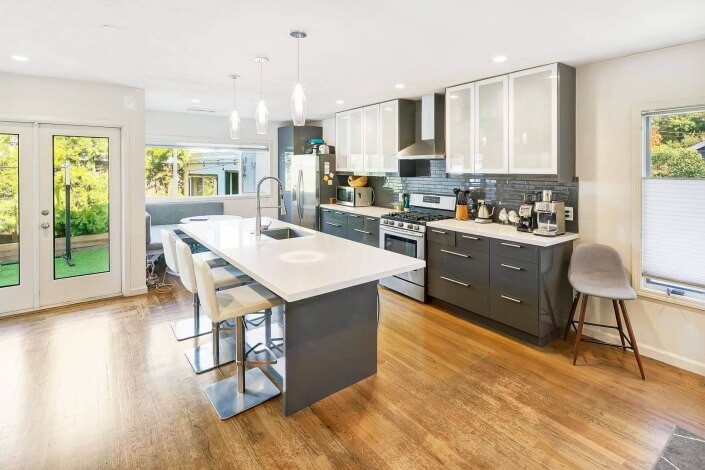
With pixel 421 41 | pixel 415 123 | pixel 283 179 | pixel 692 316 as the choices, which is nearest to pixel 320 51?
pixel 421 41

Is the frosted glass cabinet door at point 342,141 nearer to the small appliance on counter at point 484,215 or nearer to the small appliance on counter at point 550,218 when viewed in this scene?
the small appliance on counter at point 484,215

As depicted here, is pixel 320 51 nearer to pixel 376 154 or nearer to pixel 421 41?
pixel 421 41

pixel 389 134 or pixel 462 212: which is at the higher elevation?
pixel 389 134

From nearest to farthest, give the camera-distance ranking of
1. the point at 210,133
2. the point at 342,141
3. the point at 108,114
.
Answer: the point at 108,114 → the point at 342,141 → the point at 210,133

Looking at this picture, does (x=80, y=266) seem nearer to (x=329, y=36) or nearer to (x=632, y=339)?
(x=329, y=36)

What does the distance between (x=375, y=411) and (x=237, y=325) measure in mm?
1060

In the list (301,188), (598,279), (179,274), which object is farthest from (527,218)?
(301,188)

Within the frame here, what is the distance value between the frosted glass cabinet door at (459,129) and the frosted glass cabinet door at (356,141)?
168cm

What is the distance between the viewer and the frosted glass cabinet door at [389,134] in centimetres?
508

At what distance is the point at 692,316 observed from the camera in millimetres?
2982

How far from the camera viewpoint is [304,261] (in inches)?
102

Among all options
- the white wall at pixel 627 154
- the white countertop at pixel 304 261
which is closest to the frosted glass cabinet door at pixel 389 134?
the white countertop at pixel 304 261

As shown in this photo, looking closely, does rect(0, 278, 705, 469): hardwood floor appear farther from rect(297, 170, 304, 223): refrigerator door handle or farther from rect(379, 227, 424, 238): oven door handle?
rect(297, 170, 304, 223): refrigerator door handle

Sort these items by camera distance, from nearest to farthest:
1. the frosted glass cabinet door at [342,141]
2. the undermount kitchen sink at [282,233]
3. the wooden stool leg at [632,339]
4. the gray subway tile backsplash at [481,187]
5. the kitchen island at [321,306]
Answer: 1. the kitchen island at [321,306]
2. the wooden stool leg at [632,339]
3. the gray subway tile backsplash at [481,187]
4. the undermount kitchen sink at [282,233]
5. the frosted glass cabinet door at [342,141]
